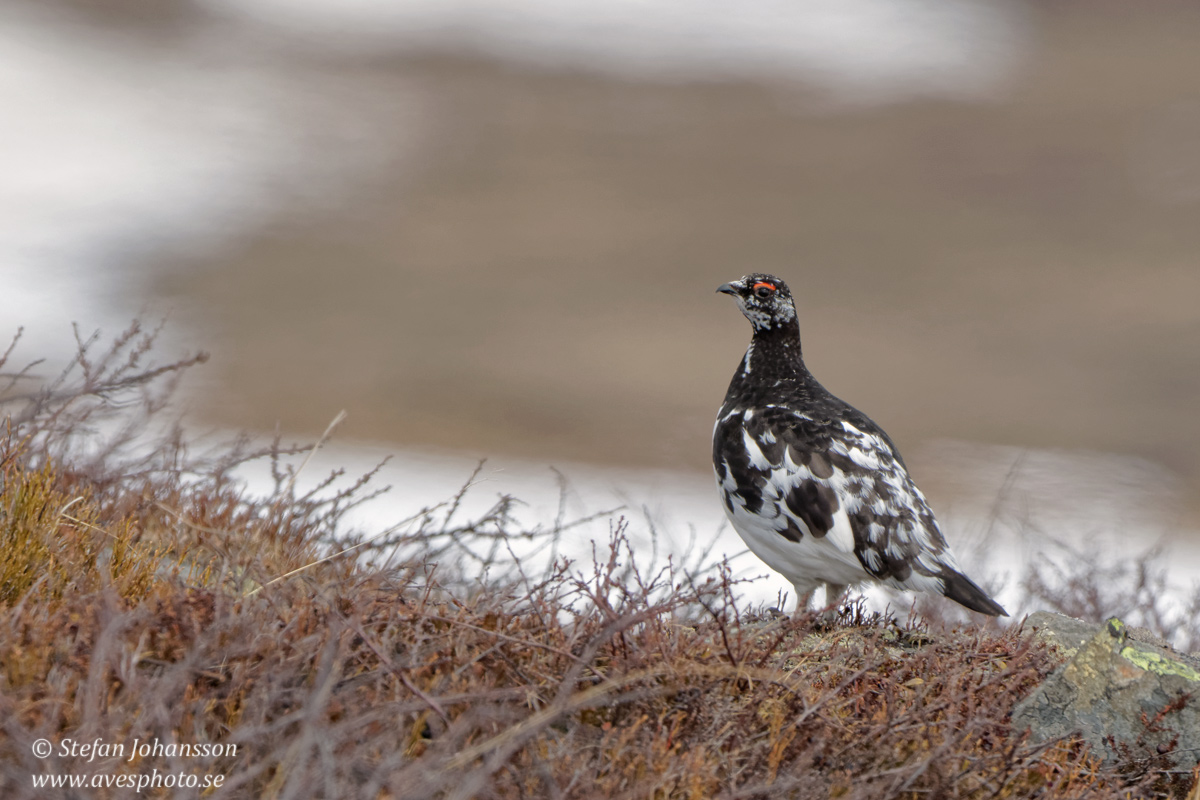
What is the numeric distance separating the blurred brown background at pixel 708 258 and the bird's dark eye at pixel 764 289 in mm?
9162

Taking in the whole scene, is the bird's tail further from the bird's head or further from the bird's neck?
the bird's head

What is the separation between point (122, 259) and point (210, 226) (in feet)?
8.75

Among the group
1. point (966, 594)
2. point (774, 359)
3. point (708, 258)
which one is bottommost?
point (966, 594)

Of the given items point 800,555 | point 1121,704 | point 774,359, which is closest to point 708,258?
point 774,359

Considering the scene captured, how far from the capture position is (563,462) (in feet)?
47.1

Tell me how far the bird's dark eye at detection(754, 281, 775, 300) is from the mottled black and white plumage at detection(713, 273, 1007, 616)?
53cm

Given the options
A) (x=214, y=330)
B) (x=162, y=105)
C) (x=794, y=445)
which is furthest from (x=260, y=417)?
(x=162, y=105)

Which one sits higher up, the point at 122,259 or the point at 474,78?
the point at 474,78

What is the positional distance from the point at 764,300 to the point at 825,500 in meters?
1.34

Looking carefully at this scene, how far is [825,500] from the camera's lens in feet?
15.6

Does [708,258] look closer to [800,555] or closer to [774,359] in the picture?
[774,359]

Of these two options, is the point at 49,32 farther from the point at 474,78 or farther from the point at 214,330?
the point at 214,330

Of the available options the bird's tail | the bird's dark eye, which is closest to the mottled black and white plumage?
the bird's tail

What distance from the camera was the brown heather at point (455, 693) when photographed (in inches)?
102
